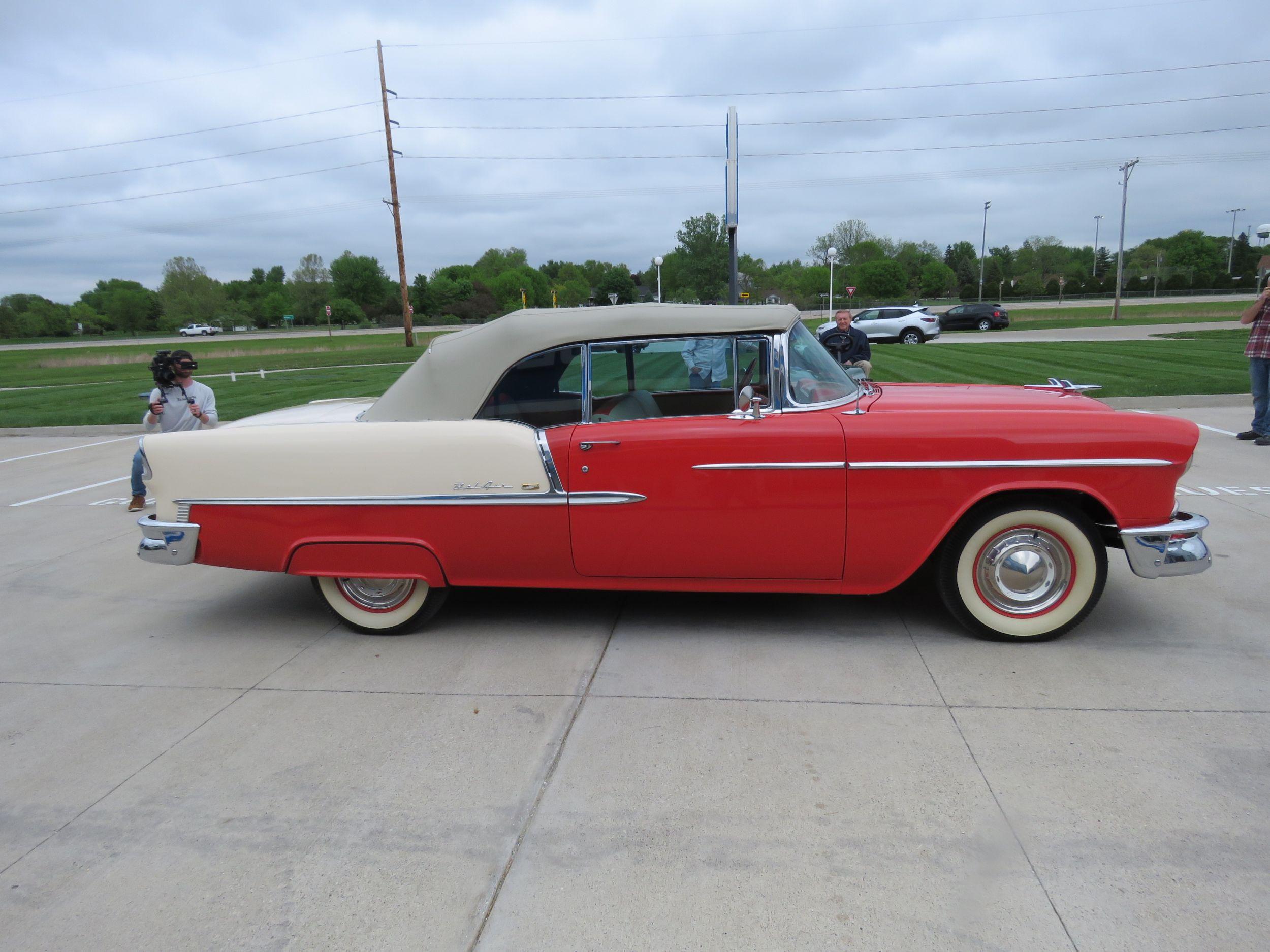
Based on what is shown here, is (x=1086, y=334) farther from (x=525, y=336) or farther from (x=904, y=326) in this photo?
(x=525, y=336)

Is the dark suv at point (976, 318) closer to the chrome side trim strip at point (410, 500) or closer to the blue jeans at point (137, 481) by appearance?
the blue jeans at point (137, 481)

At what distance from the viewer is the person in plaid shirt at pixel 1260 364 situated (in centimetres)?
772

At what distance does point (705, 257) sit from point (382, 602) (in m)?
41.3

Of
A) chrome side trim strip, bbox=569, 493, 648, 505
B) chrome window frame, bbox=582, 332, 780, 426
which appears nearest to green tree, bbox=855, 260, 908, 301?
chrome window frame, bbox=582, 332, 780, 426

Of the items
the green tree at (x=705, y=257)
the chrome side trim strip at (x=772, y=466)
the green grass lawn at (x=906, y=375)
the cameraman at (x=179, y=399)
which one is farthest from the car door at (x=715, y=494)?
the green tree at (x=705, y=257)

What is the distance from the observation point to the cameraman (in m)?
6.01

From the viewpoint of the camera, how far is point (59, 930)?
2.15m

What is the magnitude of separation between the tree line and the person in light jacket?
209 ft

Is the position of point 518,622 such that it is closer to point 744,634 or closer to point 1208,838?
point 744,634

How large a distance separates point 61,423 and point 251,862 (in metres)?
13.0

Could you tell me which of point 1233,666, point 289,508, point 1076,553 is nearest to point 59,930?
point 289,508

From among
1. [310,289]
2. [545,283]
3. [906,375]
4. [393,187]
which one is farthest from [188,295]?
[906,375]

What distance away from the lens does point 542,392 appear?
3.82 meters

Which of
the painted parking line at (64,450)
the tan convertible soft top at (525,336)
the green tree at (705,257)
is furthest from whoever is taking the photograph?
the green tree at (705,257)
